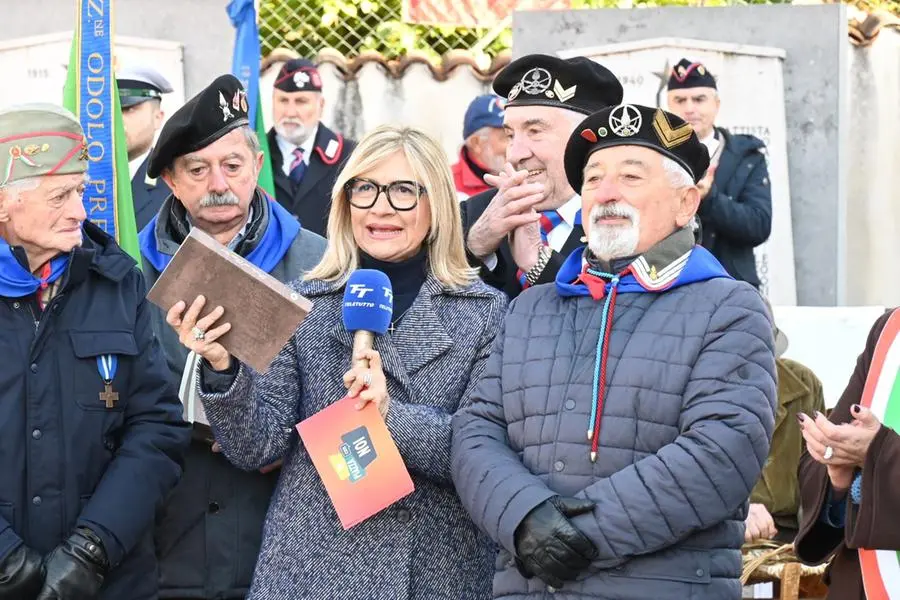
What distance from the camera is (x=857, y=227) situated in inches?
390

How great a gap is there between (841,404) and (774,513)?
5.38 feet

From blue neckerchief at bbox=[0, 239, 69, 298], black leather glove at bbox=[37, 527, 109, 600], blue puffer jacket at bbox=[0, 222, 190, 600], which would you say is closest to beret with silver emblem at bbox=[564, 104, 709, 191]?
blue puffer jacket at bbox=[0, 222, 190, 600]

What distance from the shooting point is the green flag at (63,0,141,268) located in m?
5.41

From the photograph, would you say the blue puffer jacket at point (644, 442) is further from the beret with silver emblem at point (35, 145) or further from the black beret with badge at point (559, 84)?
the beret with silver emblem at point (35, 145)

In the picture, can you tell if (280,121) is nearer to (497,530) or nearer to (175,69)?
(175,69)

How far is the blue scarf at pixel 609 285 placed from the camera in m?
3.85

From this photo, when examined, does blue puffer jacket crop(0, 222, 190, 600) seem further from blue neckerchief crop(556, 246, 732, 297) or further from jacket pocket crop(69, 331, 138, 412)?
blue neckerchief crop(556, 246, 732, 297)

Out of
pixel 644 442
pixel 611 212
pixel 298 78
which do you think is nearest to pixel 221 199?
pixel 611 212

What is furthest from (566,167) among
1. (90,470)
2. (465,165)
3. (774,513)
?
(465,165)

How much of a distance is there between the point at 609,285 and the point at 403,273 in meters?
0.75

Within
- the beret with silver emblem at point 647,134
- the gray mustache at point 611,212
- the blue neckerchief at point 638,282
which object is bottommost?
the blue neckerchief at point 638,282

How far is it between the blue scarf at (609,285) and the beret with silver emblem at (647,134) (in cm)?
26

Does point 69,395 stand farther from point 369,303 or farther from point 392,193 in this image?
point 392,193

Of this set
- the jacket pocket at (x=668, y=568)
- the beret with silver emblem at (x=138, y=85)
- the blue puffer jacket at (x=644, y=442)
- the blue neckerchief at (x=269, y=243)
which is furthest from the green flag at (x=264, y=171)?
the jacket pocket at (x=668, y=568)
